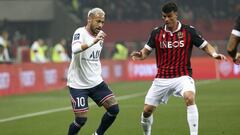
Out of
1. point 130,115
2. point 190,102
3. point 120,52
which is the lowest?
point 130,115

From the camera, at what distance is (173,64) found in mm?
11992

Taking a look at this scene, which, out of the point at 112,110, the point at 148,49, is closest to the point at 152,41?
the point at 148,49

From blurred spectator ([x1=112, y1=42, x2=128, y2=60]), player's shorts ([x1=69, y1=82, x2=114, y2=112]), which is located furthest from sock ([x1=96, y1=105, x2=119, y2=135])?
blurred spectator ([x1=112, y1=42, x2=128, y2=60])

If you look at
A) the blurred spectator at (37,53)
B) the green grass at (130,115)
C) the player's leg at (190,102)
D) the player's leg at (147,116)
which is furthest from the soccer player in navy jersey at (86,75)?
the blurred spectator at (37,53)

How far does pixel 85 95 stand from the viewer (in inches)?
469

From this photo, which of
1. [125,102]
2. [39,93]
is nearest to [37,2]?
[39,93]

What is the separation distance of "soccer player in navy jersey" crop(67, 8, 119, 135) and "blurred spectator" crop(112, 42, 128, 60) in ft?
89.8

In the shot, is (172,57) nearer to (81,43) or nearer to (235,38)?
(81,43)

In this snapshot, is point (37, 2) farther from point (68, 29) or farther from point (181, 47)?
point (181, 47)

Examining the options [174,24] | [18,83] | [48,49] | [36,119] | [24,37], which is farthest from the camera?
[24,37]

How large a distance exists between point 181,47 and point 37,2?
34.7 metres

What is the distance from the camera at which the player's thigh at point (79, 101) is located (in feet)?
38.6

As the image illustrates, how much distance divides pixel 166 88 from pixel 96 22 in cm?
163

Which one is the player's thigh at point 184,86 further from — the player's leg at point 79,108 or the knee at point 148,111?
the player's leg at point 79,108
